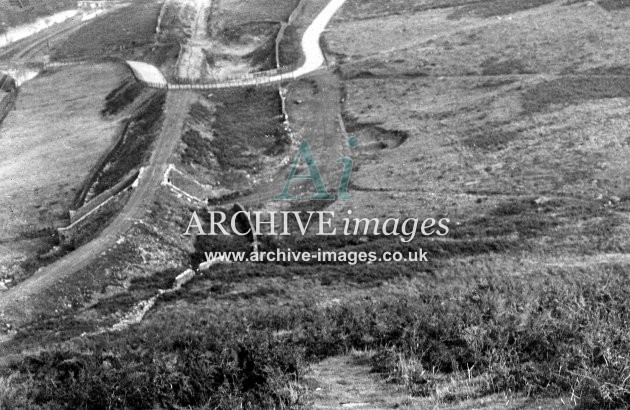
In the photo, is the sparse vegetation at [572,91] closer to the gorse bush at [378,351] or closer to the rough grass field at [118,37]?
the gorse bush at [378,351]

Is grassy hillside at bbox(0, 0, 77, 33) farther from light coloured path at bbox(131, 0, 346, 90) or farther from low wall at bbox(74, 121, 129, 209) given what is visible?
low wall at bbox(74, 121, 129, 209)

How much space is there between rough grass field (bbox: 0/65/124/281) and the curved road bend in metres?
3.59

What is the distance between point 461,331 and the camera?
21.1 m

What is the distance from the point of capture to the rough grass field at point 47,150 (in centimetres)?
4466

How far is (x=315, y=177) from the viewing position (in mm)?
48938

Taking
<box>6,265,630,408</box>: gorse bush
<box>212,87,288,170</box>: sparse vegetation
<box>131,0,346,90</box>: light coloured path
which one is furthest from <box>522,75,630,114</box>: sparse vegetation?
<box>6,265,630,408</box>: gorse bush

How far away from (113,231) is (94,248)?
6.20ft

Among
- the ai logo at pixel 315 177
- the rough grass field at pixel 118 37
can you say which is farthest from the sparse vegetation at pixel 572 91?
the rough grass field at pixel 118 37

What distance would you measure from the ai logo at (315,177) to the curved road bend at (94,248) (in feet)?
28.0

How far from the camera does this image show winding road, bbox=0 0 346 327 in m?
32.3

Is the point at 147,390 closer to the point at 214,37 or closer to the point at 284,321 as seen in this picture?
the point at 284,321

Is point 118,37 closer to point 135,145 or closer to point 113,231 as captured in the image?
point 135,145

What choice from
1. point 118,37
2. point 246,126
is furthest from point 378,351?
point 118,37

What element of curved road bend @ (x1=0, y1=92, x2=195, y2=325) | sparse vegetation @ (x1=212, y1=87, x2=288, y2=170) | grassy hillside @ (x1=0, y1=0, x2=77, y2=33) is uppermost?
curved road bend @ (x1=0, y1=92, x2=195, y2=325)
